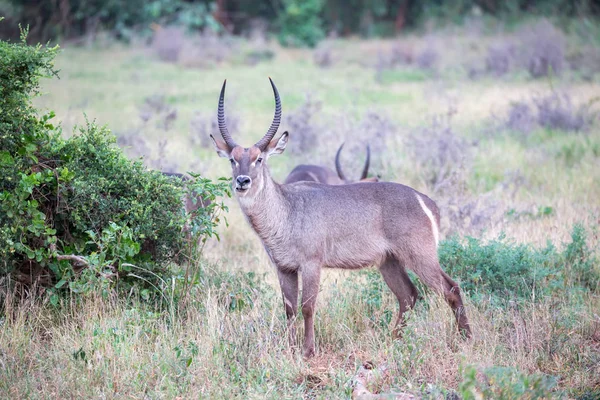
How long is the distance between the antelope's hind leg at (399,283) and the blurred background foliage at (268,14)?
1983 cm

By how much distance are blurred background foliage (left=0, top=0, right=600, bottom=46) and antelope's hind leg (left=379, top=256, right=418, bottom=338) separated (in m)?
19.8

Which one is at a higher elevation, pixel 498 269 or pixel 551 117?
pixel 551 117

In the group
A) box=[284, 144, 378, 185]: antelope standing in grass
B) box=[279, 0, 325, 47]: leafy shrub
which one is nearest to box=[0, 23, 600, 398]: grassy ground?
box=[284, 144, 378, 185]: antelope standing in grass

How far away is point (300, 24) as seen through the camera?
93.8 feet

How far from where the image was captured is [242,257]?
707 centimetres

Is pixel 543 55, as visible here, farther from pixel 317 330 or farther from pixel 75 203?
pixel 75 203

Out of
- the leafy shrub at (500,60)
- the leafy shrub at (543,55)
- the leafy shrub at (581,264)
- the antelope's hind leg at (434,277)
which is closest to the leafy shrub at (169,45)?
the leafy shrub at (500,60)

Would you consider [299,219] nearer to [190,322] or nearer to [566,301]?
[190,322]

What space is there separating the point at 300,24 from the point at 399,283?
953 inches

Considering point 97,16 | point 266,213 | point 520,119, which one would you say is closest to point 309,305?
point 266,213

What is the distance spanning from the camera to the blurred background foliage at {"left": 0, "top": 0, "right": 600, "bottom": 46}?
2539 cm

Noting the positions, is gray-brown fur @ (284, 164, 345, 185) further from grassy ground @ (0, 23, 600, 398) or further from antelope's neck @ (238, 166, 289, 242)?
antelope's neck @ (238, 166, 289, 242)

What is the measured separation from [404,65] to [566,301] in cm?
1602

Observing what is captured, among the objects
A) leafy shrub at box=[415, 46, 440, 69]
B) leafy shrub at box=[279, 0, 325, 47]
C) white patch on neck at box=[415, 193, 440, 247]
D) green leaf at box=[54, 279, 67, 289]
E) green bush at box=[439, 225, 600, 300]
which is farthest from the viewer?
leafy shrub at box=[279, 0, 325, 47]
